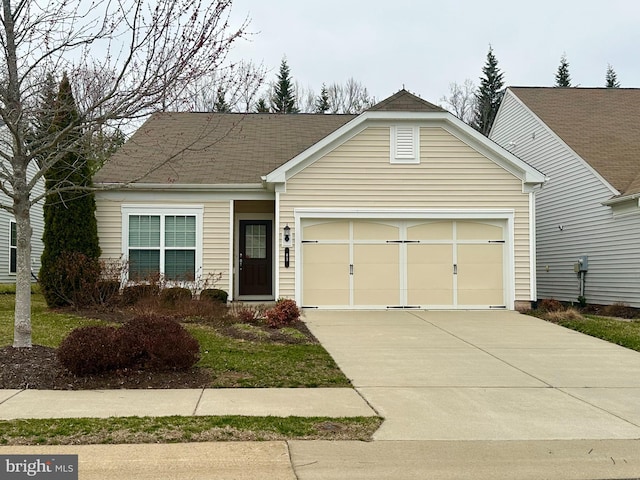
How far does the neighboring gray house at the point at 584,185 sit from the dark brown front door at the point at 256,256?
29.0 ft

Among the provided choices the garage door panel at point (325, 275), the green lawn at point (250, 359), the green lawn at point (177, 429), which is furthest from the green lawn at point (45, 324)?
the garage door panel at point (325, 275)

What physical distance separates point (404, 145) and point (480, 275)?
3.71m

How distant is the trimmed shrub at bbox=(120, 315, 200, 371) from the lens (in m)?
7.92

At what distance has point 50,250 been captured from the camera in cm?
1451

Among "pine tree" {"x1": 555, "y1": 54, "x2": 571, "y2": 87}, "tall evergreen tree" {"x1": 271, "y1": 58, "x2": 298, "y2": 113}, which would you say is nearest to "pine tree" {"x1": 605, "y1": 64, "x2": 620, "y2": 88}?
"pine tree" {"x1": 555, "y1": 54, "x2": 571, "y2": 87}

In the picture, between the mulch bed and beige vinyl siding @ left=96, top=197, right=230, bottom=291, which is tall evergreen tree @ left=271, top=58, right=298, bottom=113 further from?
the mulch bed

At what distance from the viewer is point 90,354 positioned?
759cm

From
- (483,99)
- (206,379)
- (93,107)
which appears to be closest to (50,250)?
(93,107)

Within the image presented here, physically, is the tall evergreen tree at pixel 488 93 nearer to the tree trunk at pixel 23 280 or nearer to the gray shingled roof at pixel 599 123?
the gray shingled roof at pixel 599 123

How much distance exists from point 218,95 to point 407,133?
7208 millimetres

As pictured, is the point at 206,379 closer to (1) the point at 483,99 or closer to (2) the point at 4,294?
(2) the point at 4,294

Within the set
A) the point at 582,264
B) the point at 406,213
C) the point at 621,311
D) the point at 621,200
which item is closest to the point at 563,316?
the point at 621,311

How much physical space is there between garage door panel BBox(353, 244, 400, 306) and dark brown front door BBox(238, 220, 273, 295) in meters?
3.34

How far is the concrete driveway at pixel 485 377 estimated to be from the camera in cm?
615
